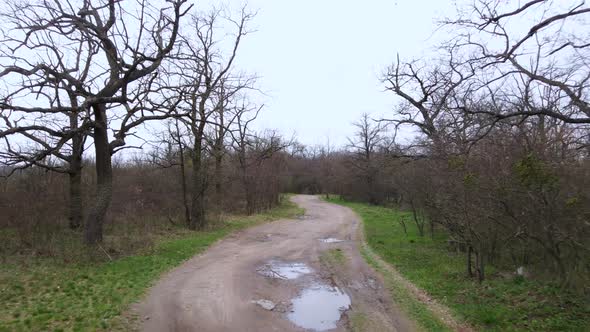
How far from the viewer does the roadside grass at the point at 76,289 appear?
7.02 meters

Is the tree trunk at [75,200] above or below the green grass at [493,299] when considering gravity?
above

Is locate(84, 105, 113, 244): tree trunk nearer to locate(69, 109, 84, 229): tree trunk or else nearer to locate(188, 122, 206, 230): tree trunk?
locate(69, 109, 84, 229): tree trunk

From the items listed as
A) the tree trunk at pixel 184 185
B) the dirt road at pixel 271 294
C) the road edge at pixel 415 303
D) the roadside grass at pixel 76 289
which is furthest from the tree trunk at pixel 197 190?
the road edge at pixel 415 303

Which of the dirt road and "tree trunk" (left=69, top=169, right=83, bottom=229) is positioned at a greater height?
"tree trunk" (left=69, top=169, right=83, bottom=229)

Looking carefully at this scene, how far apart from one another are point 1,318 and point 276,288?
5.30 meters

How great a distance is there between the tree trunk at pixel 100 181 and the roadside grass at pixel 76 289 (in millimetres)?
1543

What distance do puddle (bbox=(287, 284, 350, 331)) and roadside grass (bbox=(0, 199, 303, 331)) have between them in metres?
3.04

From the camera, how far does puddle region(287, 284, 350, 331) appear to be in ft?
24.5

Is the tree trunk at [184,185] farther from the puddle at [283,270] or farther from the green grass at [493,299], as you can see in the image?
the green grass at [493,299]

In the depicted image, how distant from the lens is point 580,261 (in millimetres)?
7762

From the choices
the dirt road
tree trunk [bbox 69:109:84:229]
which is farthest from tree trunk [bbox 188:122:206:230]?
tree trunk [bbox 69:109:84:229]

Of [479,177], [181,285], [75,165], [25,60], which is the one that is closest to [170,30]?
[25,60]

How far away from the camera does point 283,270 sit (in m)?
12.1

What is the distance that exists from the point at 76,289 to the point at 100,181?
5275 millimetres
